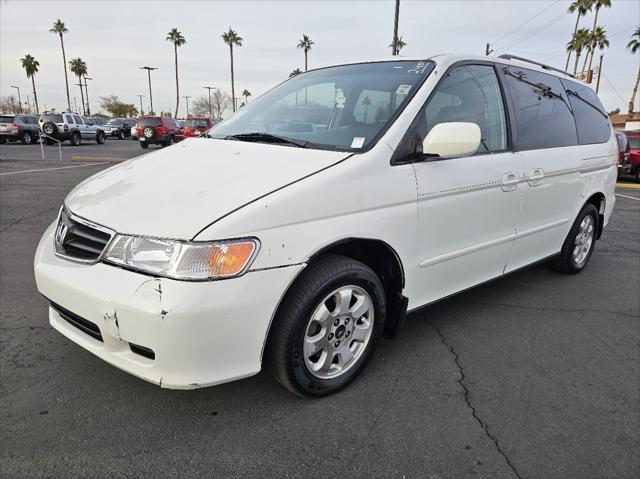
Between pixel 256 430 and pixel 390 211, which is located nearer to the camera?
pixel 256 430

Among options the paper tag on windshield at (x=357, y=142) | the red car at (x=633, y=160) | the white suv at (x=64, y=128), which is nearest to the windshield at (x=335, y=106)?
the paper tag on windshield at (x=357, y=142)

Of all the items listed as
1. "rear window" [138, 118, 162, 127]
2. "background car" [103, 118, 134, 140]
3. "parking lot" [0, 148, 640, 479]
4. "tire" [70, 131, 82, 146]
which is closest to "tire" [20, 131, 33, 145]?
"tire" [70, 131, 82, 146]

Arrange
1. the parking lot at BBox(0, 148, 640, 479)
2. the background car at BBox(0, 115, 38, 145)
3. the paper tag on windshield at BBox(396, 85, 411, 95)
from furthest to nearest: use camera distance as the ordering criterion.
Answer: the background car at BBox(0, 115, 38, 145) → the paper tag on windshield at BBox(396, 85, 411, 95) → the parking lot at BBox(0, 148, 640, 479)

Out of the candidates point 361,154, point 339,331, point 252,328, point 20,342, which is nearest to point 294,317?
point 252,328

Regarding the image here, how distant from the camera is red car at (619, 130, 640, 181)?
14812 mm

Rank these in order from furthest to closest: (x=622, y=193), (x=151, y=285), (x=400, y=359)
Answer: (x=622, y=193)
(x=400, y=359)
(x=151, y=285)

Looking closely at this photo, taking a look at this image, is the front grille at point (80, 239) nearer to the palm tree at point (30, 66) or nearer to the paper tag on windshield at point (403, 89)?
the paper tag on windshield at point (403, 89)

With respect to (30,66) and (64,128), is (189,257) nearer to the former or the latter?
(64,128)

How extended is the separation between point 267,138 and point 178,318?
1359 millimetres

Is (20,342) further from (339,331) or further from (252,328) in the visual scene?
(339,331)

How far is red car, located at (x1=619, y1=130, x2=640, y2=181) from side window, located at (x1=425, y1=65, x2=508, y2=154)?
14.6 meters

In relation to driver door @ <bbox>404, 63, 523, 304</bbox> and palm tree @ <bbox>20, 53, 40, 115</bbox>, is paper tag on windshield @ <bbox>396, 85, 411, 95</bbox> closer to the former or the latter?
driver door @ <bbox>404, 63, 523, 304</bbox>

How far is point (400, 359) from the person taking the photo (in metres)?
2.87

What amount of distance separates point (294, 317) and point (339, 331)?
40 cm
